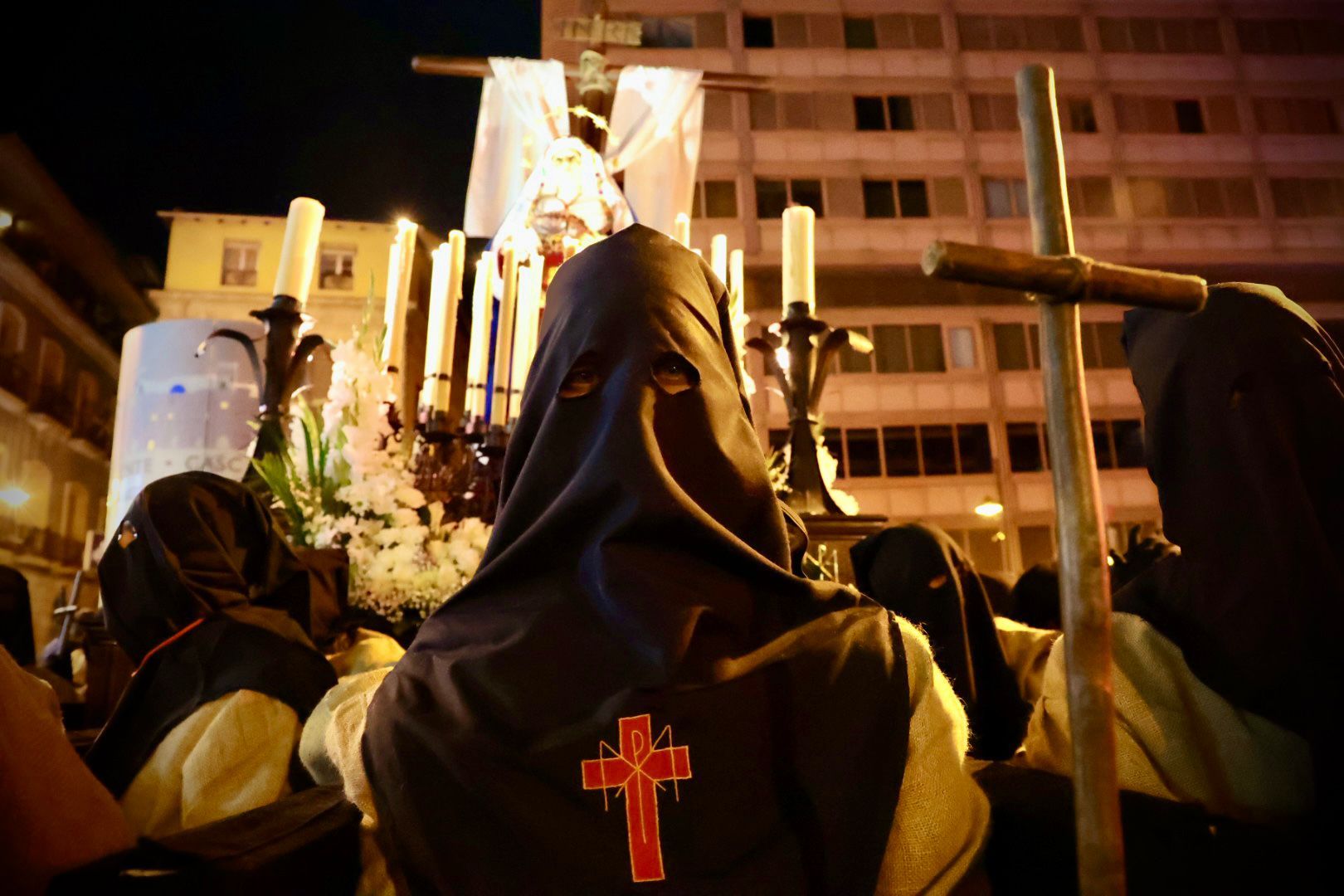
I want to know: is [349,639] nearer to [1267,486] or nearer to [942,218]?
[1267,486]

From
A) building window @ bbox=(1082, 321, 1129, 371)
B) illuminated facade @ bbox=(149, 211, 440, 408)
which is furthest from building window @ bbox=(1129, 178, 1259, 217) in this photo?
illuminated facade @ bbox=(149, 211, 440, 408)

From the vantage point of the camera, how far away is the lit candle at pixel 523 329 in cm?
377

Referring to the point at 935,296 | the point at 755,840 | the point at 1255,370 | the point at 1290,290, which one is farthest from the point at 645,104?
the point at 1290,290

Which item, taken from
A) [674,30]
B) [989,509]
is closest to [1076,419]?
[989,509]

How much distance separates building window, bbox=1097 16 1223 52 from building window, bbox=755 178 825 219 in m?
9.01

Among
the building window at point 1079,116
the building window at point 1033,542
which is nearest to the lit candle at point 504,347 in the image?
the building window at point 1033,542

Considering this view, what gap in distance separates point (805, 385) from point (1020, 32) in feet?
79.9

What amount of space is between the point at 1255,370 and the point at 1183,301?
0.52 metres

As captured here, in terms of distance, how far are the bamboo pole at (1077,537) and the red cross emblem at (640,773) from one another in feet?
2.14

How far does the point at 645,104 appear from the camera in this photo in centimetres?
646

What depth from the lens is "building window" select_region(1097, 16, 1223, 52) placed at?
2405 centimetres

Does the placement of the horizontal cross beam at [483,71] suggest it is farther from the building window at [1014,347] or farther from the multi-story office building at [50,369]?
the building window at [1014,347]

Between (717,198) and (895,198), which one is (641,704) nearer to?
(717,198)

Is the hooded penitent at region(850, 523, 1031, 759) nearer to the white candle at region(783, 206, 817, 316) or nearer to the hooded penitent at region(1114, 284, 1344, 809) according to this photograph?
the white candle at region(783, 206, 817, 316)
